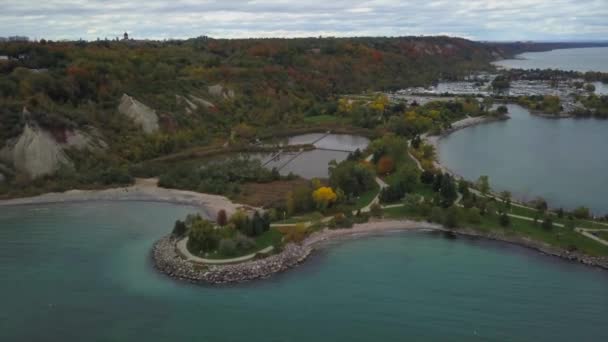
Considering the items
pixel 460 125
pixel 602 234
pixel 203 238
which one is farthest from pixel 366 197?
pixel 460 125

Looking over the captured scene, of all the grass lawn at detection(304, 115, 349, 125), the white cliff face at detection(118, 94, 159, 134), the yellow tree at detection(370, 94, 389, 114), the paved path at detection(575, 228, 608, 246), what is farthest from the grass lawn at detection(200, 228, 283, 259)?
the yellow tree at detection(370, 94, 389, 114)

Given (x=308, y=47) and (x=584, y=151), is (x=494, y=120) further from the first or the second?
(x=308, y=47)

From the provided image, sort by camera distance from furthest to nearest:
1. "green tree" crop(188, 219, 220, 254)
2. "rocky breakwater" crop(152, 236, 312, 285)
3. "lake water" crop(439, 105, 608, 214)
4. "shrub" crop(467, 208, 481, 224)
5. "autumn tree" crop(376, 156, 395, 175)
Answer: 1. "autumn tree" crop(376, 156, 395, 175)
2. "lake water" crop(439, 105, 608, 214)
3. "shrub" crop(467, 208, 481, 224)
4. "green tree" crop(188, 219, 220, 254)
5. "rocky breakwater" crop(152, 236, 312, 285)

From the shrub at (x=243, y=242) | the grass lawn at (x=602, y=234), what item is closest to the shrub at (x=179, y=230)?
the shrub at (x=243, y=242)

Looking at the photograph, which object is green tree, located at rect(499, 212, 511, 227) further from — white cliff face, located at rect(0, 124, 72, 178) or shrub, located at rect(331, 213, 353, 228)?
white cliff face, located at rect(0, 124, 72, 178)

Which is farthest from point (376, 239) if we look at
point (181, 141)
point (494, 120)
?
point (494, 120)

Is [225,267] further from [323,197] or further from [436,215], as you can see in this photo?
[436,215]

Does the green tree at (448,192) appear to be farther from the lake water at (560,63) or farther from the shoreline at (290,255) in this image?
the lake water at (560,63)
